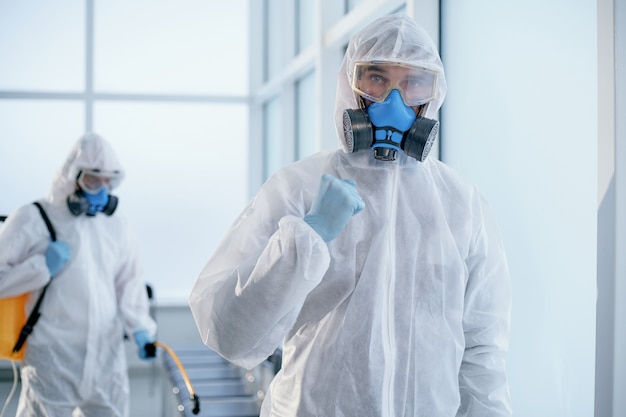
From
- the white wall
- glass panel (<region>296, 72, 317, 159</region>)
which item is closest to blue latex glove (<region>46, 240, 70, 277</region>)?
the white wall

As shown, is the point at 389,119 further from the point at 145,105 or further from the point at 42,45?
the point at 42,45

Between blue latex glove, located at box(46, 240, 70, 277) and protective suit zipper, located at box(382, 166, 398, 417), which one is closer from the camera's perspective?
protective suit zipper, located at box(382, 166, 398, 417)

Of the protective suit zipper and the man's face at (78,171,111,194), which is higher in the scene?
the man's face at (78,171,111,194)

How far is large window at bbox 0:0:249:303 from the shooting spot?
5.92m

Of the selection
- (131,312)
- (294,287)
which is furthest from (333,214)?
(131,312)

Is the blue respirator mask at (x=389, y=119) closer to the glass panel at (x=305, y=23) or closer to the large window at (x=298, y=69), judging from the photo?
the large window at (x=298, y=69)

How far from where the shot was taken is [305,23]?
4910 millimetres

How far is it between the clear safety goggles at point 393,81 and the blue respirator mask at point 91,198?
1.85 meters

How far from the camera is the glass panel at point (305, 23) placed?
4.72 m

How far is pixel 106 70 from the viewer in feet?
19.7

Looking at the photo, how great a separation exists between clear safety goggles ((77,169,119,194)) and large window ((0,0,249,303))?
2.85 metres

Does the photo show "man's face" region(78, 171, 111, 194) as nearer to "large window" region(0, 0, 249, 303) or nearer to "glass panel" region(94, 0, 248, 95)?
"large window" region(0, 0, 249, 303)

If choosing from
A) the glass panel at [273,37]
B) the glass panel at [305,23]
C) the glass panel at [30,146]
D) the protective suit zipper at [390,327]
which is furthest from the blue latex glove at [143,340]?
the glass panel at [30,146]

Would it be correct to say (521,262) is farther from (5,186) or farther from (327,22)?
(5,186)
